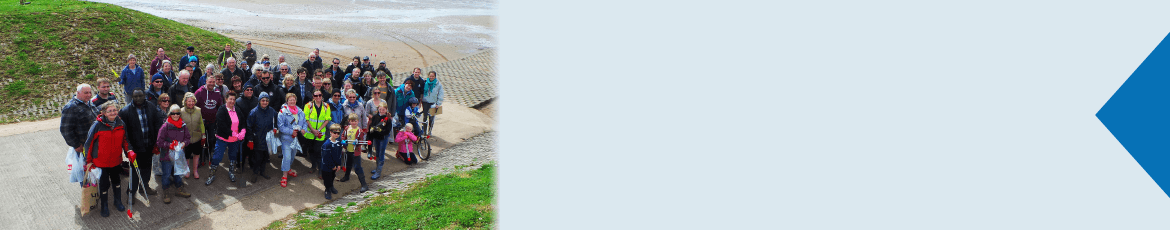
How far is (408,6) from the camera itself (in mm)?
51312

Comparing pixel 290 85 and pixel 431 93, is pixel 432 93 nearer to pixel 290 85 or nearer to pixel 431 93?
pixel 431 93

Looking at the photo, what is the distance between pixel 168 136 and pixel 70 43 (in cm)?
1321

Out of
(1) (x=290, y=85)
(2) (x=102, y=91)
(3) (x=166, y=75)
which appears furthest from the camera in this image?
(3) (x=166, y=75)

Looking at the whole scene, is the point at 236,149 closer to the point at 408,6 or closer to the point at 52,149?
the point at 52,149

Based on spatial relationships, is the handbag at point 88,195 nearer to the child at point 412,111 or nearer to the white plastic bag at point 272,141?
the white plastic bag at point 272,141

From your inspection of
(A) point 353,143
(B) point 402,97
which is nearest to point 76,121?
(A) point 353,143

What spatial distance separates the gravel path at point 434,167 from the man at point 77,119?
2247mm

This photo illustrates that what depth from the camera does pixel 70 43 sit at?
18141mm

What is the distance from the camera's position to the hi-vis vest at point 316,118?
9305 mm

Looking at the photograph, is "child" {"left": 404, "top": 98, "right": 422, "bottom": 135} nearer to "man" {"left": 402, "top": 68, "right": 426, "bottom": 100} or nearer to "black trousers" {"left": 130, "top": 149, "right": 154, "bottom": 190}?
"man" {"left": 402, "top": 68, "right": 426, "bottom": 100}

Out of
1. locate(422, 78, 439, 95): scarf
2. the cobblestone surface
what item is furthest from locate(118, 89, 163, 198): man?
the cobblestone surface

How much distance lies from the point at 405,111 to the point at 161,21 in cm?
1577

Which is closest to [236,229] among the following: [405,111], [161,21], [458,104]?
[405,111]

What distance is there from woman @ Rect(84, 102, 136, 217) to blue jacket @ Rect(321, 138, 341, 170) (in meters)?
1.94
